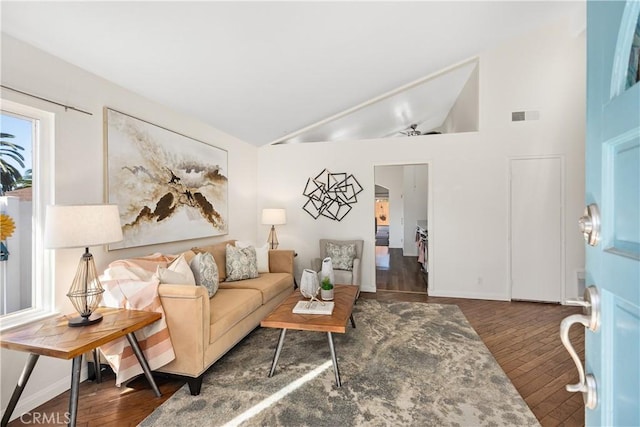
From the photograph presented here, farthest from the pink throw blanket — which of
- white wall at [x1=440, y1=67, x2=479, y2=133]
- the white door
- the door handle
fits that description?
white wall at [x1=440, y1=67, x2=479, y2=133]

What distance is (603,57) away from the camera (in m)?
0.66

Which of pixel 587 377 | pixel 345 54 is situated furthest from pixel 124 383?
pixel 345 54

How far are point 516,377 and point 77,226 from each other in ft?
10.6

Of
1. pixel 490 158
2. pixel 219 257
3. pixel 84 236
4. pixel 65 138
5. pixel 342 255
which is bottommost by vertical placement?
pixel 342 255

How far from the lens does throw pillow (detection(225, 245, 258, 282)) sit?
3.37 m

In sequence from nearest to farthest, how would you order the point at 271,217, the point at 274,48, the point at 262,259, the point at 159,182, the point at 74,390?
1. the point at 74,390
2. the point at 274,48
3. the point at 159,182
4. the point at 262,259
5. the point at 271,217

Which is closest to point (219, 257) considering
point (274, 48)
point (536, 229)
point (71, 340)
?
point (71, 340)

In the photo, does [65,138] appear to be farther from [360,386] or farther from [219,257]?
[360,386]

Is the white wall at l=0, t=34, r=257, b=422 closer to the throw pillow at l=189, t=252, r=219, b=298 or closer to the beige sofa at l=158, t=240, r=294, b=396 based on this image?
the throw pillow at l=189, t=252, r=219, b=298

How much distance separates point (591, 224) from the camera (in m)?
0.67

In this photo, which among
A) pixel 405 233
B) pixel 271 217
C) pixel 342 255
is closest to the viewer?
pixel 342 255

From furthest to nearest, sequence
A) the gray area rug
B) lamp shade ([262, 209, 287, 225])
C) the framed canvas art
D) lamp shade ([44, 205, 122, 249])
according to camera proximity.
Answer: lamp shade ([262, 209, 287, 225]) → the framed canvas art → the gray area rug → lamp shade ([44, 205, 122, 249])

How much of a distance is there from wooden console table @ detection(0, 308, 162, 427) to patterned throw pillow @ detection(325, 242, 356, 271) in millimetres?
2638

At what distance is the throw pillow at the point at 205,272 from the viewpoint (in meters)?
2.66
